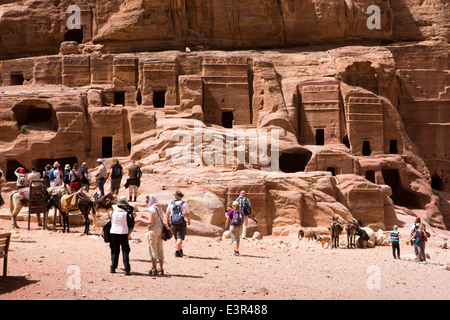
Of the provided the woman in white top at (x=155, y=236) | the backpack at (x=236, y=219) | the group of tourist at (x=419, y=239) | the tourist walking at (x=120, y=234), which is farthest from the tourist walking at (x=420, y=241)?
the tourist walking at (x=120, y=234)

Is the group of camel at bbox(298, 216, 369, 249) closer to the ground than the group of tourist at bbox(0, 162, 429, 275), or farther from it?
closer to the ground

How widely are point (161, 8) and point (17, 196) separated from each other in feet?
79.0

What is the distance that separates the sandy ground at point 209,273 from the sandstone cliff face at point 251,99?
245 inches

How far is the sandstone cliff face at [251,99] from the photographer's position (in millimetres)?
26250

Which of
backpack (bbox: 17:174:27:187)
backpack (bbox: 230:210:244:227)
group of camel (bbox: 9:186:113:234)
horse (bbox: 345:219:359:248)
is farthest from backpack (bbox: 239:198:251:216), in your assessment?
backpack (bbox: 17:174:27:187)

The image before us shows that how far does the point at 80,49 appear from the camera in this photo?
3841 centimetres

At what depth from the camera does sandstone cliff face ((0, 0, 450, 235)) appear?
26250 millimetres

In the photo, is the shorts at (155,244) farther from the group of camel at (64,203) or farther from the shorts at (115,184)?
the shorts at (115,184)

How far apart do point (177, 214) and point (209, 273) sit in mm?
2024

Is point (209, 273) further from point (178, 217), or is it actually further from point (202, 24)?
point (202, 24)

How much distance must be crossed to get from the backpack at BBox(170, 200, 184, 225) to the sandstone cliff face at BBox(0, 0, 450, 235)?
7.40 m

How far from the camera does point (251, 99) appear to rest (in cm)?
3544

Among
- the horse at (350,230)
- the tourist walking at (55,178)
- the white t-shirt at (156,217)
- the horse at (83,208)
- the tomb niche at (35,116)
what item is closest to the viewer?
the white t-shirt at (156,217)

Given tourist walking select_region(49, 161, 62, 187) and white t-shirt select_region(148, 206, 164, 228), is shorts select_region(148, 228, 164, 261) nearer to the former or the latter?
white t-shirt select_region(148, 206, 164, 228)
